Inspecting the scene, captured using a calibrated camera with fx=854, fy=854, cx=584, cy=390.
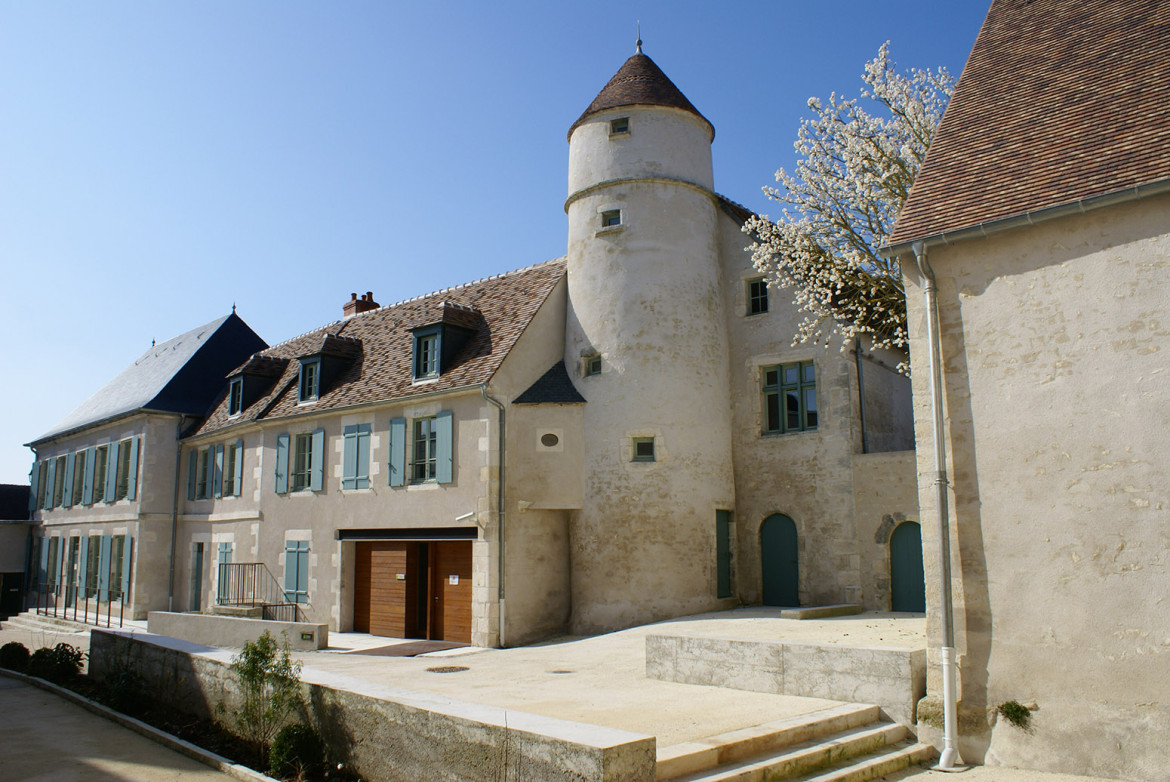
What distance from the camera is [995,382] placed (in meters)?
7.68

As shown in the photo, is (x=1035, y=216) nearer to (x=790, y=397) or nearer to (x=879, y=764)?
(x=879, y=764)

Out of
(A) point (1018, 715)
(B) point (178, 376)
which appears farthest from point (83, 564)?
(A) point (1018, 715)

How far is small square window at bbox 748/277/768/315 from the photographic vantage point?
631 inches

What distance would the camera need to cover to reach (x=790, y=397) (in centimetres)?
1539

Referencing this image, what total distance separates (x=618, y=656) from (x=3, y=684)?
877 centimetres

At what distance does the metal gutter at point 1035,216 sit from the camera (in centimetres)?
700

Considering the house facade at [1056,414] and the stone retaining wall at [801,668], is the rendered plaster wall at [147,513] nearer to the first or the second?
the stone retaining wall at [801,668]

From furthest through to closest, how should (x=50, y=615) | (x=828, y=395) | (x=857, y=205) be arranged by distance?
1. (x=50, y=615)
2. (x=828, y=395)
3. (x=857, y=205)

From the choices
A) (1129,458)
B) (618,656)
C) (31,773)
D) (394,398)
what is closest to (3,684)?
(31,773)

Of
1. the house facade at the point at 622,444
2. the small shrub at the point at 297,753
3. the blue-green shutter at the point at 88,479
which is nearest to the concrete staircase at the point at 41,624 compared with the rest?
the blue-green shutter at the point at 88,479

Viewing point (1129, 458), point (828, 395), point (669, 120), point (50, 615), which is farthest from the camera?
point (50, 615)

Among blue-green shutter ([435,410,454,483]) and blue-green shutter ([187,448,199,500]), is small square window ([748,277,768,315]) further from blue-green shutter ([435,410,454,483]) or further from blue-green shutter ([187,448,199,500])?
blue-green shutter ([187,448,199,500])

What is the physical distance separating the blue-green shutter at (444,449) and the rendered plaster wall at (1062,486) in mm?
9365

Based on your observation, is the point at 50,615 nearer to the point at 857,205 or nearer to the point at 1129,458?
the point at 857,205
